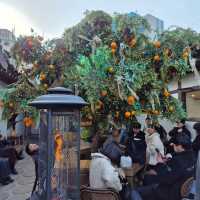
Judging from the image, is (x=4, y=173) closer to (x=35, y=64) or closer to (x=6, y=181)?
(x=6, y=181)

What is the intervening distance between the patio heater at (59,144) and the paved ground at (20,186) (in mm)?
3035

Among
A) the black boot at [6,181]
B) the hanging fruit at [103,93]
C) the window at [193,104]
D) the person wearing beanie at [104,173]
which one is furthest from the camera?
the window at [193,104]

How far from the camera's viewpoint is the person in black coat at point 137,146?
5.38 metres

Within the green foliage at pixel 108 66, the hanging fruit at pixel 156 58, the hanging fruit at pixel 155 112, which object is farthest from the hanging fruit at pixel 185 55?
the hanging fruit at pixel 155 112

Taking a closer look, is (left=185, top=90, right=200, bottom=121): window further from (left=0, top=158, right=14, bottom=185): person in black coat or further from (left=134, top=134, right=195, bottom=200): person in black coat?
(left=0, top=158, right=14, bottom=185): person in black coat

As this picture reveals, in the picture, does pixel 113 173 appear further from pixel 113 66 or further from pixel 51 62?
pixel 51 62

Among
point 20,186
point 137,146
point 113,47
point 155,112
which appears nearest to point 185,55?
point 155,112

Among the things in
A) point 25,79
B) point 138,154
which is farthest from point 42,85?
point 138,154

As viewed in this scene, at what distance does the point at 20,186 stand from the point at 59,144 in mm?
4274

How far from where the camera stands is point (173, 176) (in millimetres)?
4113

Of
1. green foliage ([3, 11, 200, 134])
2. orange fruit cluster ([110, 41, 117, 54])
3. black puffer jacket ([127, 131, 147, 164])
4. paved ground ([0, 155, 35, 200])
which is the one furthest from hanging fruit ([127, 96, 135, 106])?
paved ground ([0, 155, 35, 200])

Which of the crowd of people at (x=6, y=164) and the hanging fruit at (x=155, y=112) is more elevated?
the hanging fruit at (x=155, y=112)

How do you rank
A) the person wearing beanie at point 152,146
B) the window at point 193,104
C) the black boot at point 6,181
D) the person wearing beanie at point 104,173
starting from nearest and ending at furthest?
the person wearing beanie at point 104,173 → the person wearing beanie at point 152,146 → the black boot at point 6,181 → the window at point 193,104

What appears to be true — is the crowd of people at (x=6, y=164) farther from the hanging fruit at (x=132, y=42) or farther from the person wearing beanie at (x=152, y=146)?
the hanging fruit at (x=132, y=42)
